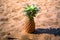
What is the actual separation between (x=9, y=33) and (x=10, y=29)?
0.09 meters

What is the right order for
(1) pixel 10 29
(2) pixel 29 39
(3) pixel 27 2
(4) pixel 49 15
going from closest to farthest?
(2) pixel 29 39, (1) pixel 10 29, (4) pixel 49 15, (3) pixel 27 2

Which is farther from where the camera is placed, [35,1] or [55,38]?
[35,1]

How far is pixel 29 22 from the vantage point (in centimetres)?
202

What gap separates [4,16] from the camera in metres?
2.50

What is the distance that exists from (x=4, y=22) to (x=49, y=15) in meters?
0.74

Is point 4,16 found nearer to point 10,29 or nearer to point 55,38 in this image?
point 10,29

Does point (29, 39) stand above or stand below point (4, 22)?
below

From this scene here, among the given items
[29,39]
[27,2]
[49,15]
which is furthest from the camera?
[27,2]

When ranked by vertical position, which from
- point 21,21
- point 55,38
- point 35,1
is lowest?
point 55,38

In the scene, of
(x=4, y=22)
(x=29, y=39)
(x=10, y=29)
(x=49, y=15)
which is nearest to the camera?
(x=29, y=39)

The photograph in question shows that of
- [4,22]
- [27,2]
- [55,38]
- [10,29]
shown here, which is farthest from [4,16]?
[55,38]

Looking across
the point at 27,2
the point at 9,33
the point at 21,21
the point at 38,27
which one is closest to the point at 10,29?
Answer: the point at 9,33

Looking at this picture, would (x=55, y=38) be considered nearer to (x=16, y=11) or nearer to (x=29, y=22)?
(x=29, y=22)

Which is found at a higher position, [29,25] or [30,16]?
[30,16]
